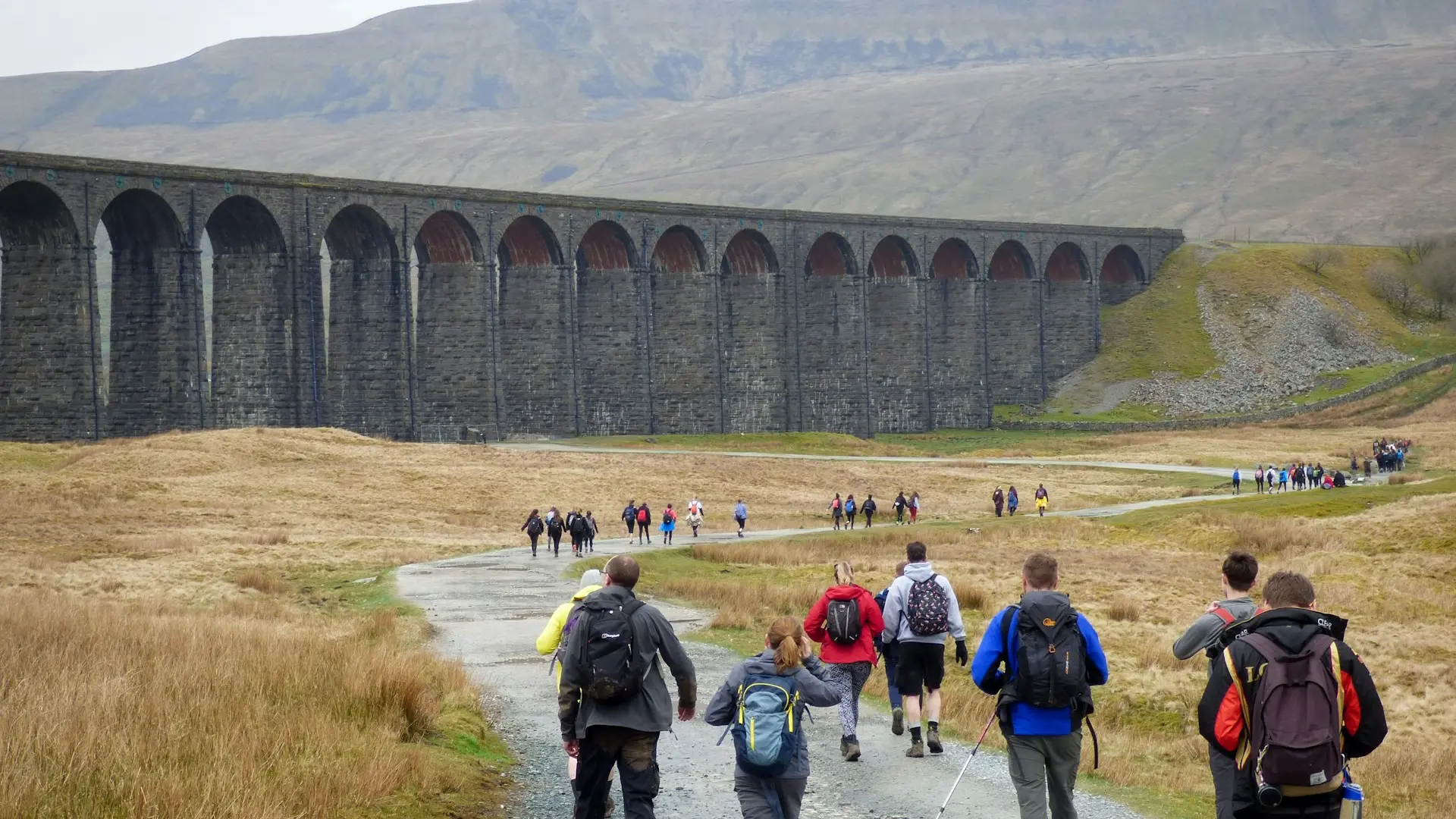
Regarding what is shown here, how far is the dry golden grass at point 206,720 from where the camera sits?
9.05 m

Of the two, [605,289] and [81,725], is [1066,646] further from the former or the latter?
[605,289]

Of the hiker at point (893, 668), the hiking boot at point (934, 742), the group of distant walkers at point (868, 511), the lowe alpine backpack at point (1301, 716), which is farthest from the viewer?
the group of distant walkers at point (868, 511)

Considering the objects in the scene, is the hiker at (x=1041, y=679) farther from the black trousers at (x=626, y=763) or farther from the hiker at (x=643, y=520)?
the hiker at (x=643, y=520)

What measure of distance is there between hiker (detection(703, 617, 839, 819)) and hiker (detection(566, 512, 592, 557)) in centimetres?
2682

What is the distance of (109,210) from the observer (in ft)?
199

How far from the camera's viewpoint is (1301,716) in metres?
7.66

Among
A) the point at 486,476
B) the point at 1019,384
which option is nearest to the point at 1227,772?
the point at 486,476

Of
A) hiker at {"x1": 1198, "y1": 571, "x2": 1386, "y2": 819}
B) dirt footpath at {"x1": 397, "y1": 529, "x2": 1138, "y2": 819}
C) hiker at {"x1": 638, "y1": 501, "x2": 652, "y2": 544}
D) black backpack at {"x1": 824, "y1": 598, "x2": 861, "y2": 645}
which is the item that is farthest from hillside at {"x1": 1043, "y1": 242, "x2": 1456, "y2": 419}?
hiker at {"x1": 1198, "y1": 571, "x2": 1386, "y2": 819}

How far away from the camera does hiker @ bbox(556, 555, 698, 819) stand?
9484 mm

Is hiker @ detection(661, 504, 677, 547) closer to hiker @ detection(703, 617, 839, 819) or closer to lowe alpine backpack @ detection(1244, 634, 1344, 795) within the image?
hiker @ detection(703, 617, 839, 819)

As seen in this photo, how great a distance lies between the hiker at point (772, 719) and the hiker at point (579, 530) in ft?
88.0

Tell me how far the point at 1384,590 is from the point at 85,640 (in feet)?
77.4

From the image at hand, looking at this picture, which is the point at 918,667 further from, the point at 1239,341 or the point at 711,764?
the point at 1239,341

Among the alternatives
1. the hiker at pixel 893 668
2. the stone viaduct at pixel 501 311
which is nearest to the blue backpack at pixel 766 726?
the hiker at pixel 893 668
